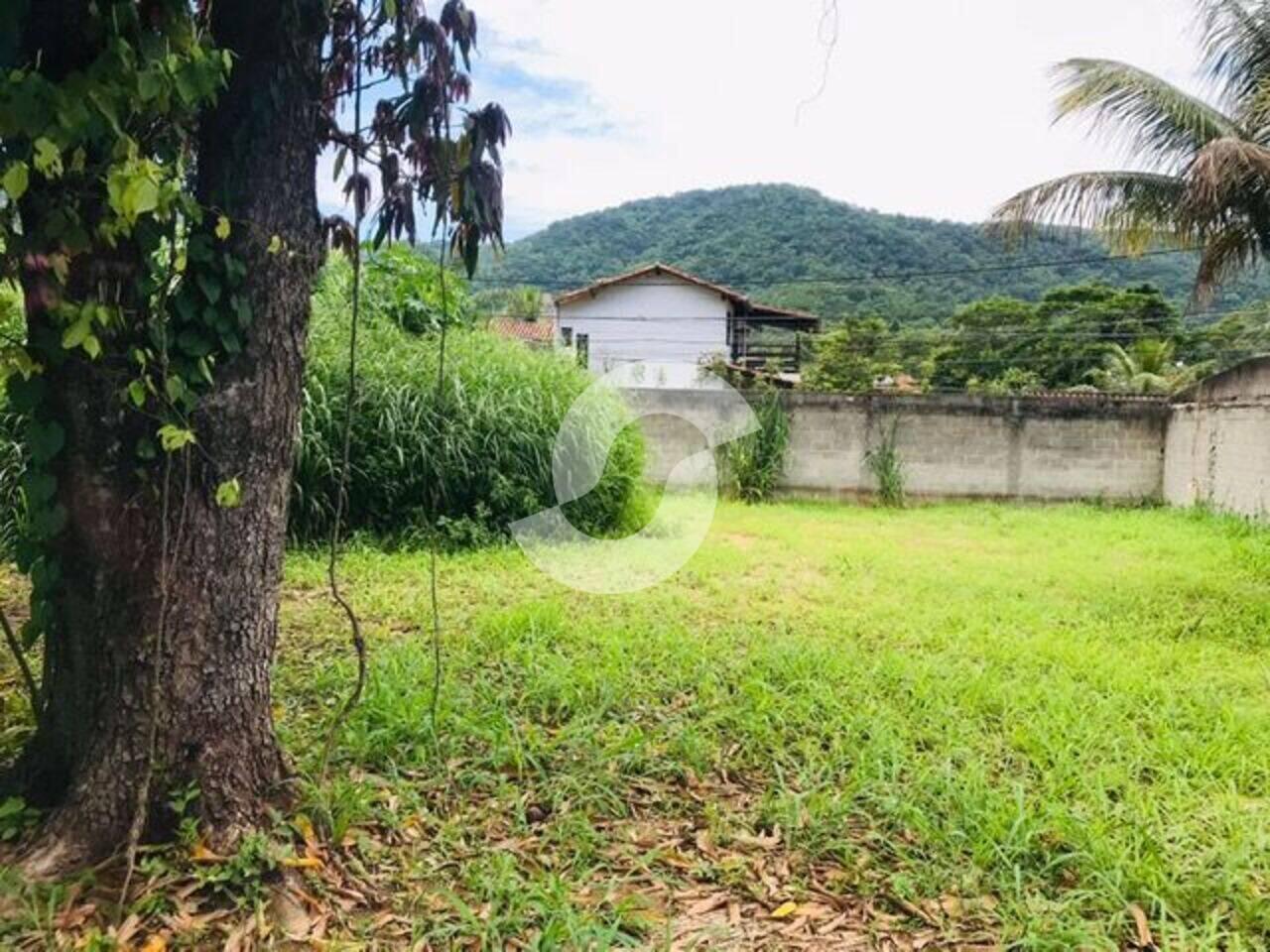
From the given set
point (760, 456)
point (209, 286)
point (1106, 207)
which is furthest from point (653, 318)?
point (209, 286)

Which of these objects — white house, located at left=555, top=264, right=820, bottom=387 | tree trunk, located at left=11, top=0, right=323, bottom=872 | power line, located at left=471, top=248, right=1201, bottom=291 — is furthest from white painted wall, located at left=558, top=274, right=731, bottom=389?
tree trunk, located at left=11, top=0, right=323, bottom=872

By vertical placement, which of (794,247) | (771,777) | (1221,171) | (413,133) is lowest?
(771,777)

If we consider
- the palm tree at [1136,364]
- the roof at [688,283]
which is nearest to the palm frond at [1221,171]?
the palm tree at [1136,364]

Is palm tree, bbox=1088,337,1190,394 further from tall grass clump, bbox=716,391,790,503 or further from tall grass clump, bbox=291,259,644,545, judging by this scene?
tall grass clump, bbox=291,259,644,545

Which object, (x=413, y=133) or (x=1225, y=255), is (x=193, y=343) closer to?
(x=413, y=133)

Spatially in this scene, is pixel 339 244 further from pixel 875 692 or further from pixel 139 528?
pixel 875 692

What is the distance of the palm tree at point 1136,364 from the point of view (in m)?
16.3

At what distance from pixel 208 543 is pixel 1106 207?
6.14 meters

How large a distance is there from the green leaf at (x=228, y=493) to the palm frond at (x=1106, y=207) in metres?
5.72

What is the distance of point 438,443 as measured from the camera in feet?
17.7

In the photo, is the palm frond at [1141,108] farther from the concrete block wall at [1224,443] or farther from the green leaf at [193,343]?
the green leaf at [193,343]

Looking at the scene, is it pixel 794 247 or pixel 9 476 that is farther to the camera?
pixel 794 247

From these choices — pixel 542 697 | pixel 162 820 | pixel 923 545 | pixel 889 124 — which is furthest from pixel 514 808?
pixel 889 124

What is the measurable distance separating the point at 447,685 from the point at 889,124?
18.8ft
